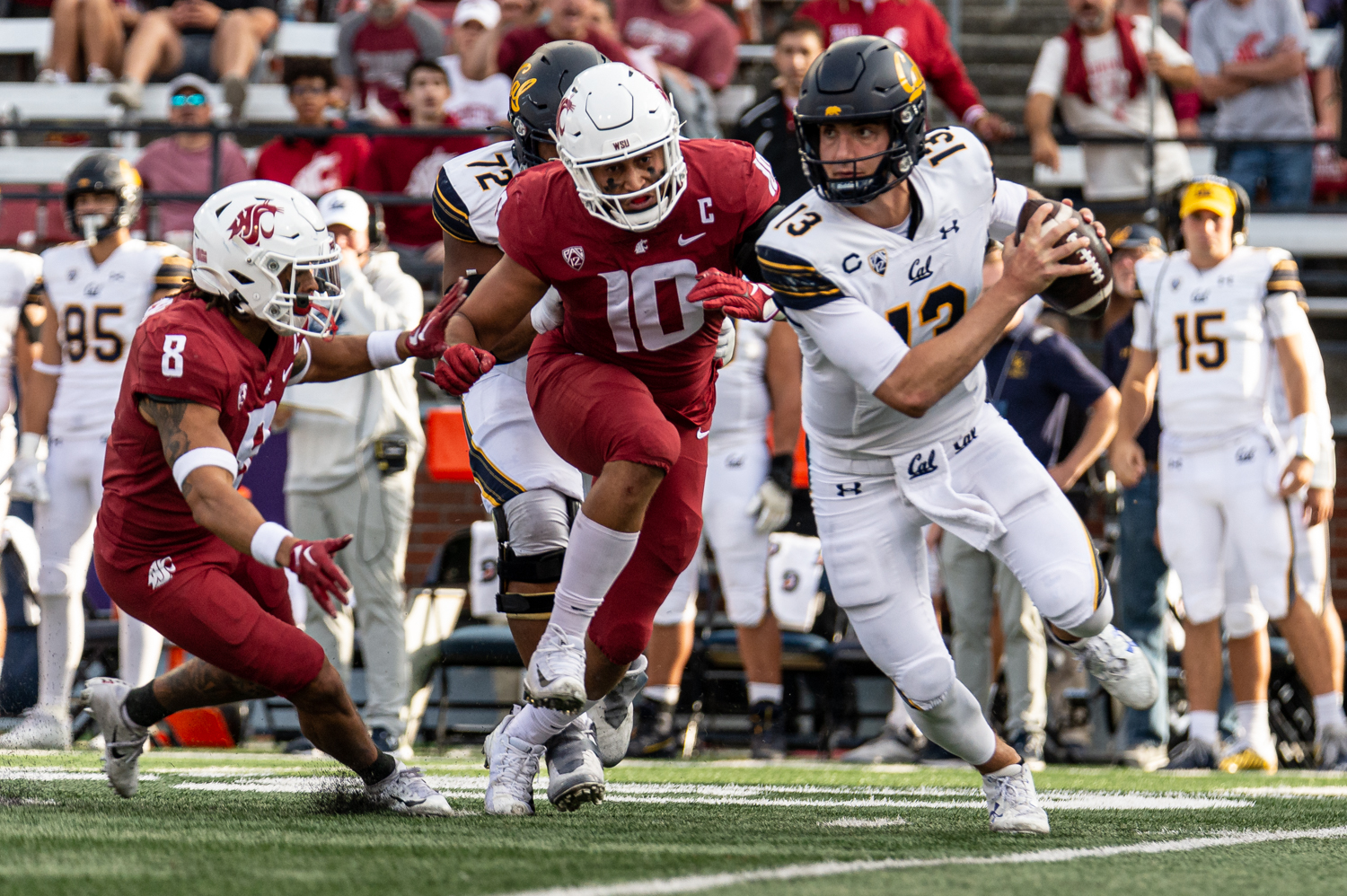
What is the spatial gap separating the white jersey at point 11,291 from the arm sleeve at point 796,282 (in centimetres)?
452

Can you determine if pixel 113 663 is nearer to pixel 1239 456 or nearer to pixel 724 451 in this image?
pixel 724 451

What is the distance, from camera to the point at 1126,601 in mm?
7199

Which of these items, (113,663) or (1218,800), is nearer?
(1218,800)

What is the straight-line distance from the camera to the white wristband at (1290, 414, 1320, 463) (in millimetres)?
6551

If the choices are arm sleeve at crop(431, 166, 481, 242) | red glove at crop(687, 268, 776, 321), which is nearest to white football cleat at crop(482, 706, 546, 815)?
red glove at crop(687, 268, 776, 321)

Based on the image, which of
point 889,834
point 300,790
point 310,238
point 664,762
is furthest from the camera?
point 664,762

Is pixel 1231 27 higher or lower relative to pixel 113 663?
higher

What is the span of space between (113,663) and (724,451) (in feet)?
9.74

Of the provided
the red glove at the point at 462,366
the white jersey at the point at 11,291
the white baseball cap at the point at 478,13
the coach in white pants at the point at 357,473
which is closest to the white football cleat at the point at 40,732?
the coach in white pants at the point at 357,473

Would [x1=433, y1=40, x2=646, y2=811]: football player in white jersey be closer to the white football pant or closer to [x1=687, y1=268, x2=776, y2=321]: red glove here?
[x1=687, y1=268, x2=776, y2=321]: red glove

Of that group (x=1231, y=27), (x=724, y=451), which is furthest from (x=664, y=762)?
(x=1231, y=27)

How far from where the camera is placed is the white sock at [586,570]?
4.14 meters

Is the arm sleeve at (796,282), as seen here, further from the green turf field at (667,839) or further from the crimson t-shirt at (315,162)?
the crimson t-shirt at (315,162)

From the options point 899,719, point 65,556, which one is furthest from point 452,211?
point 899,719
